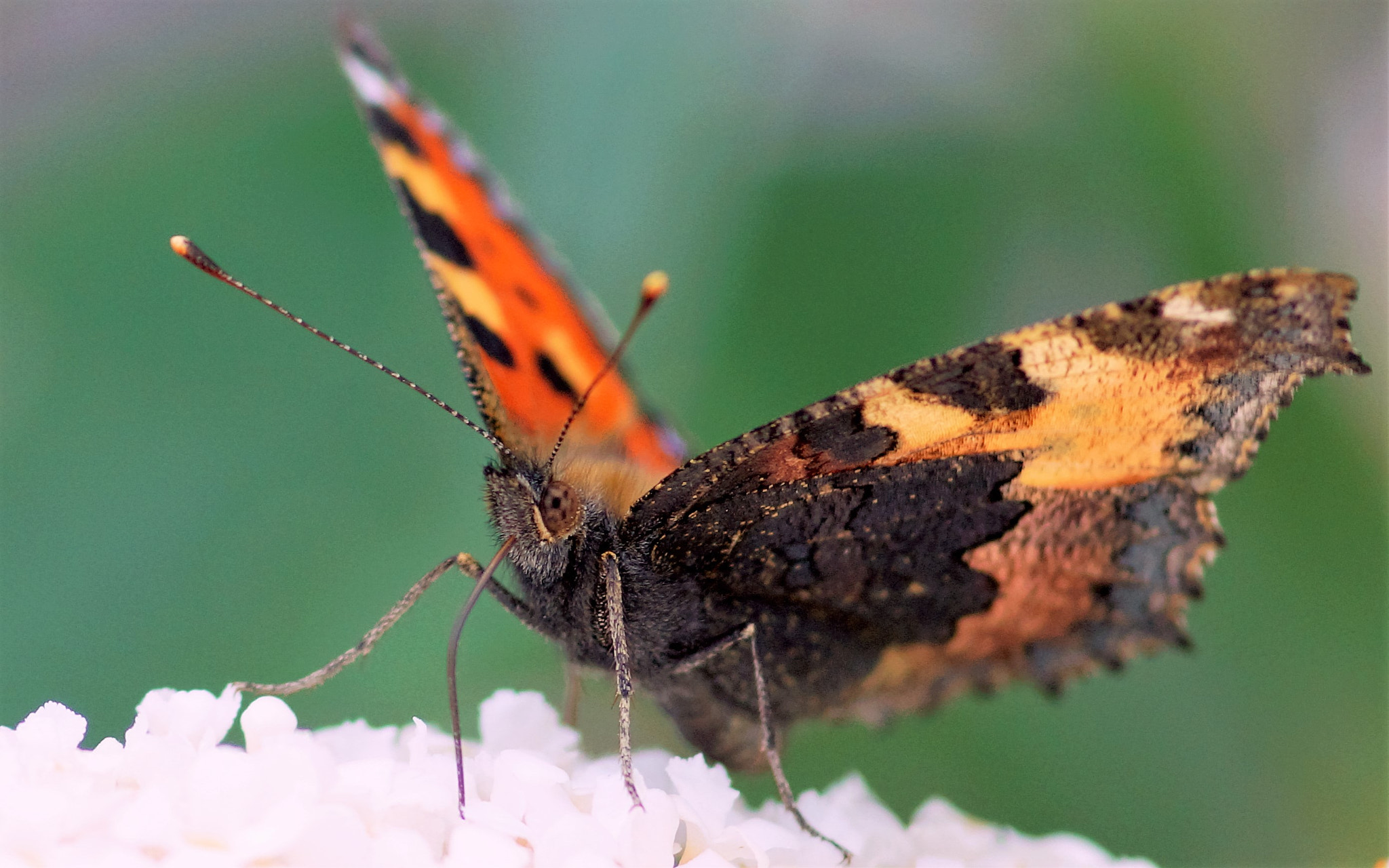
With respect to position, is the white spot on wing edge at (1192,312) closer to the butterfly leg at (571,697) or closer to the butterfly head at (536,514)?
the butterfly head at (536,514)

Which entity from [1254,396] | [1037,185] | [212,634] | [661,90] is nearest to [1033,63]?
[1037,185]

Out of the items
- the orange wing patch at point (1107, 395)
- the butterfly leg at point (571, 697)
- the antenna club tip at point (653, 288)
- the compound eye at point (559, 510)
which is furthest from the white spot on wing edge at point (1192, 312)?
the butterfly leg at point (571, 697)

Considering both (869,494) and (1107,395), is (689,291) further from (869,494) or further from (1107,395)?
(1107,395)

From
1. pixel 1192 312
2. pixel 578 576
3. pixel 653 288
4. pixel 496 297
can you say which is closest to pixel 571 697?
pixel 578 576

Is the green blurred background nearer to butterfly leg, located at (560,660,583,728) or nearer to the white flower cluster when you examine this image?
butterfly leg, located at (560,660,583,728)

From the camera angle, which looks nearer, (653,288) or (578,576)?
(653,288)

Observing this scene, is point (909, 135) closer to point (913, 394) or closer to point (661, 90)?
point (661, 90)

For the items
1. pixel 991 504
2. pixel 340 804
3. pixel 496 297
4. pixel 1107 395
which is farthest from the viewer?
pixel 496 297
